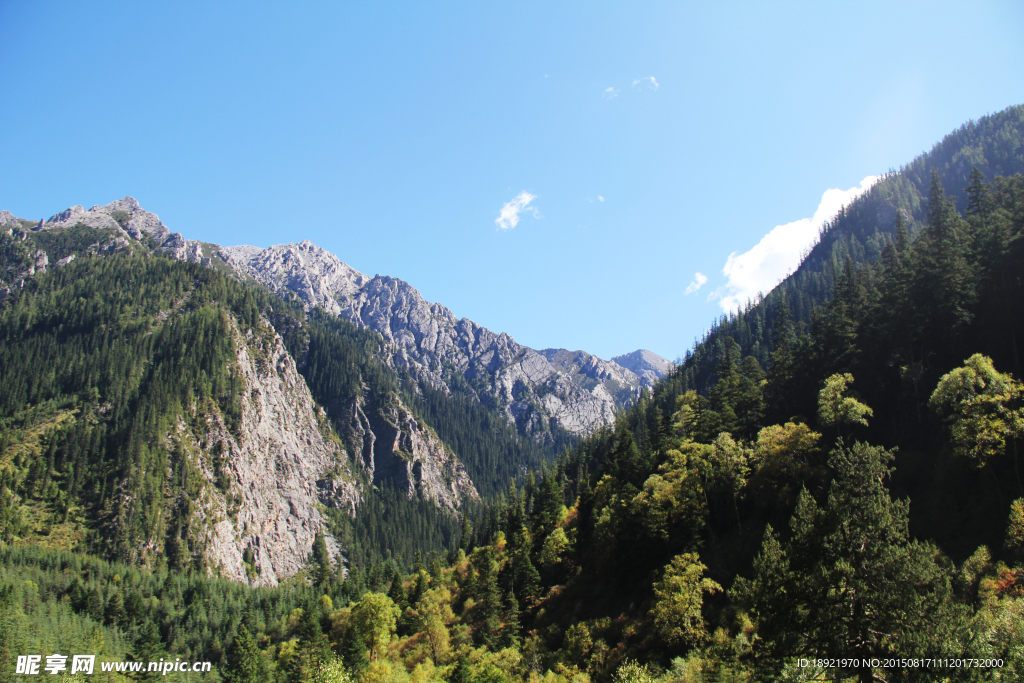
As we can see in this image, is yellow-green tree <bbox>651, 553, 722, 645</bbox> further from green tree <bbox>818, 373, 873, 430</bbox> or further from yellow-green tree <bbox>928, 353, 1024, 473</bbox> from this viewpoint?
yellow-green tree <bbox>928, 353, 1024, 473</bbox>

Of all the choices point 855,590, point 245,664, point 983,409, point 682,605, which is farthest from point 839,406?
point 245,664

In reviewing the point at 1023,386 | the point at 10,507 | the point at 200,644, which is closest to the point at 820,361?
the point at 1023,386

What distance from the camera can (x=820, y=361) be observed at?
75562 mm

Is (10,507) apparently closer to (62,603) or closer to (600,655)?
(62,603)

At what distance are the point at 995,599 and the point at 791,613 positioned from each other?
1216 centimetres

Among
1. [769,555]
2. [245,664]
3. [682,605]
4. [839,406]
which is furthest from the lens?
[245,664]

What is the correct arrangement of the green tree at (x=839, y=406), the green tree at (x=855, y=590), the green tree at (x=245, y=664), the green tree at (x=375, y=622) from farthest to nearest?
the green tree at (x=245, y=664) → the green tree at (x=375, y=622) → the green tree at (x=839, y=406) → the green tree at (x=855, y=590)

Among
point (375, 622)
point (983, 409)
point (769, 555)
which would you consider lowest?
point (375, 622)

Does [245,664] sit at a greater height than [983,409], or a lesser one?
lesser

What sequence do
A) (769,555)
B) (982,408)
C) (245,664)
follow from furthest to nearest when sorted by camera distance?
(245,664) < (982,408) < (769,555)

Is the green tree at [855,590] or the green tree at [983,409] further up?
the green tree at [983,409]

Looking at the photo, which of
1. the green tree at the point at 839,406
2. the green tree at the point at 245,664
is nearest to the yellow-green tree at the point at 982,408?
the green tree at the point at 839,406

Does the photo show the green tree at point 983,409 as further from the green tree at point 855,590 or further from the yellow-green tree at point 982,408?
the green tree at point 855,590

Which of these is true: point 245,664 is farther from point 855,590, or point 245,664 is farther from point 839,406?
point 839,406
